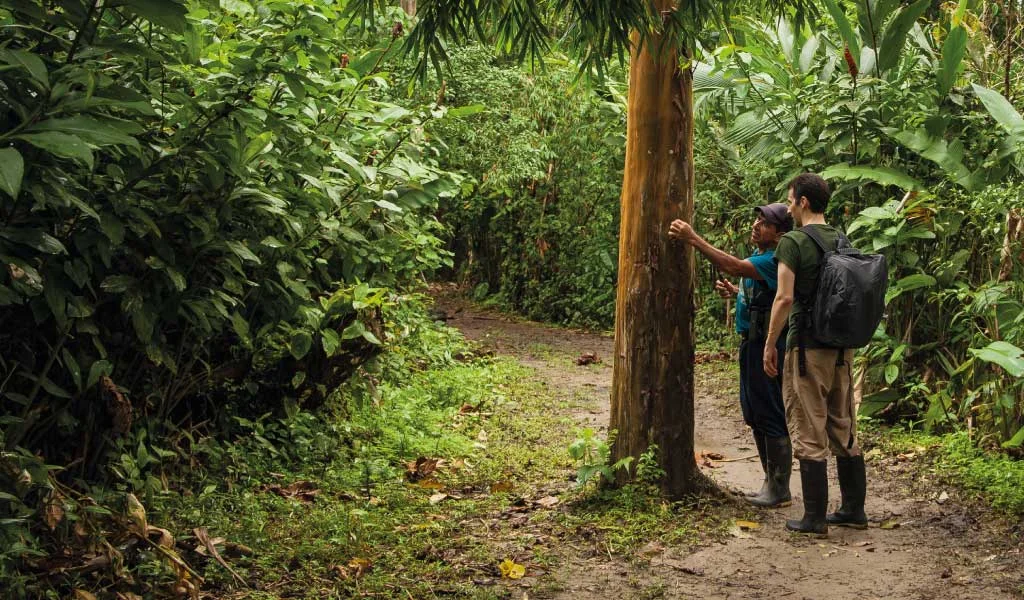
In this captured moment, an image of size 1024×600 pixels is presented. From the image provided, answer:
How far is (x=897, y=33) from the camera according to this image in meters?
7.69

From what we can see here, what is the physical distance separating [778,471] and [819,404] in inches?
29.1

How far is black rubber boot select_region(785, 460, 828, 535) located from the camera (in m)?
5.67

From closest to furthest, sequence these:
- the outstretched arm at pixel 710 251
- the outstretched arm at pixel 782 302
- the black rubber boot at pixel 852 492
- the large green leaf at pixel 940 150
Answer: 1. the outstretched arm at pixel 782 302
2. the outstretched arm at pixel 710 251
3. the black rubber boot at pixel 852 492
4. the large green leaf at pixel 940 150

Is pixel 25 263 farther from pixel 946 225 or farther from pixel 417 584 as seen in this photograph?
pixel 946 225

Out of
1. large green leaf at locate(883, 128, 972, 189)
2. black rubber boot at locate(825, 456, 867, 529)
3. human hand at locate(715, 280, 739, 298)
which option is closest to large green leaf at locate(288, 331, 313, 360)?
human hand at locate(715, 280, 739, 298)

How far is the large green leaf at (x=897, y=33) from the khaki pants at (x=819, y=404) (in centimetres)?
320

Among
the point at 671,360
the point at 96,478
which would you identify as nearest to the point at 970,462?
the point at 671,360

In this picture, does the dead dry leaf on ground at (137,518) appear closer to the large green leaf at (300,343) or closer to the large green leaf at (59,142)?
the large green leaf at (300,343)

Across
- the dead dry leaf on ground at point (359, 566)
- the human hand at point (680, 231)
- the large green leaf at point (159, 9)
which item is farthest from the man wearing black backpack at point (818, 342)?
the large green leaf at point (159, 9)

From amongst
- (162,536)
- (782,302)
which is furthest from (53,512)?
(782,302)

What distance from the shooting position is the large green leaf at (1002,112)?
6773mm

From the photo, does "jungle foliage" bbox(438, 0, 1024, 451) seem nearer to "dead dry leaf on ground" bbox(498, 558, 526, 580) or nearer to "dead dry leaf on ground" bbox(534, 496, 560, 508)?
"dead dry leaf on ground" bbox(534, 496, 560, 508)

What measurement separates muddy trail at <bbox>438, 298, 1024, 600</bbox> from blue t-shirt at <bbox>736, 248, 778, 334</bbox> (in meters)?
1.22

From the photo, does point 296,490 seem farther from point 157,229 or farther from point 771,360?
point 771,360
